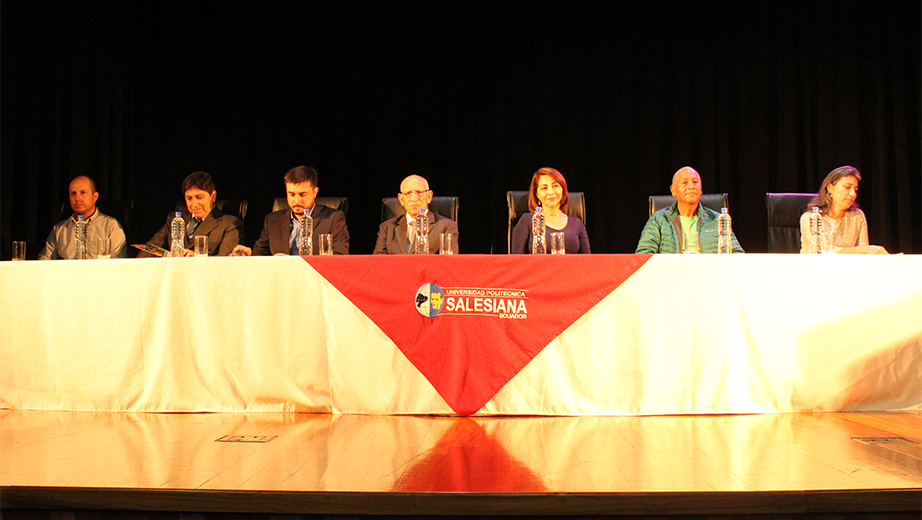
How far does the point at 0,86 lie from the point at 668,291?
12.8ft

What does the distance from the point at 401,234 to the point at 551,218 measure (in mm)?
709

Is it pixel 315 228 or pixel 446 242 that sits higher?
pixel 315 228

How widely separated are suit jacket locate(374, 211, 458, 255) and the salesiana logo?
0.95 m

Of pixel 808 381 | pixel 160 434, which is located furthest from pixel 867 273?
pixel 160 434

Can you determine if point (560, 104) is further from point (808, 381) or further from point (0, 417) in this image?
point (0, 417)

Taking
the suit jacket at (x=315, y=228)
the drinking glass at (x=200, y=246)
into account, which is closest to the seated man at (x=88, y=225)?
the suit jacket at (x=315, y=228)

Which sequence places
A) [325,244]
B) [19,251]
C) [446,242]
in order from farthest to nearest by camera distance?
[19,251] < [325,244] < [446,242]

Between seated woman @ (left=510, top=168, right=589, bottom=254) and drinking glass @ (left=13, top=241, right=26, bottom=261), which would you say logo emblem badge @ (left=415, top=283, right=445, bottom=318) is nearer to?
seated woman @ (left=510, top=168, right=589, bottom=254)

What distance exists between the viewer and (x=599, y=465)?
61.9 inches

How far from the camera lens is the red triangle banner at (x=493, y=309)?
2.15 meters

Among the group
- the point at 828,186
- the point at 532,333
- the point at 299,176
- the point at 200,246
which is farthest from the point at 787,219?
the point at 200,246

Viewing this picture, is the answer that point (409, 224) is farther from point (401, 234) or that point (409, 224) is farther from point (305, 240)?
point (305, 240)

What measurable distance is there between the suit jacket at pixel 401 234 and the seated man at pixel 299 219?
17 centimetres

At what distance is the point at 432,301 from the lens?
84.8 inches
